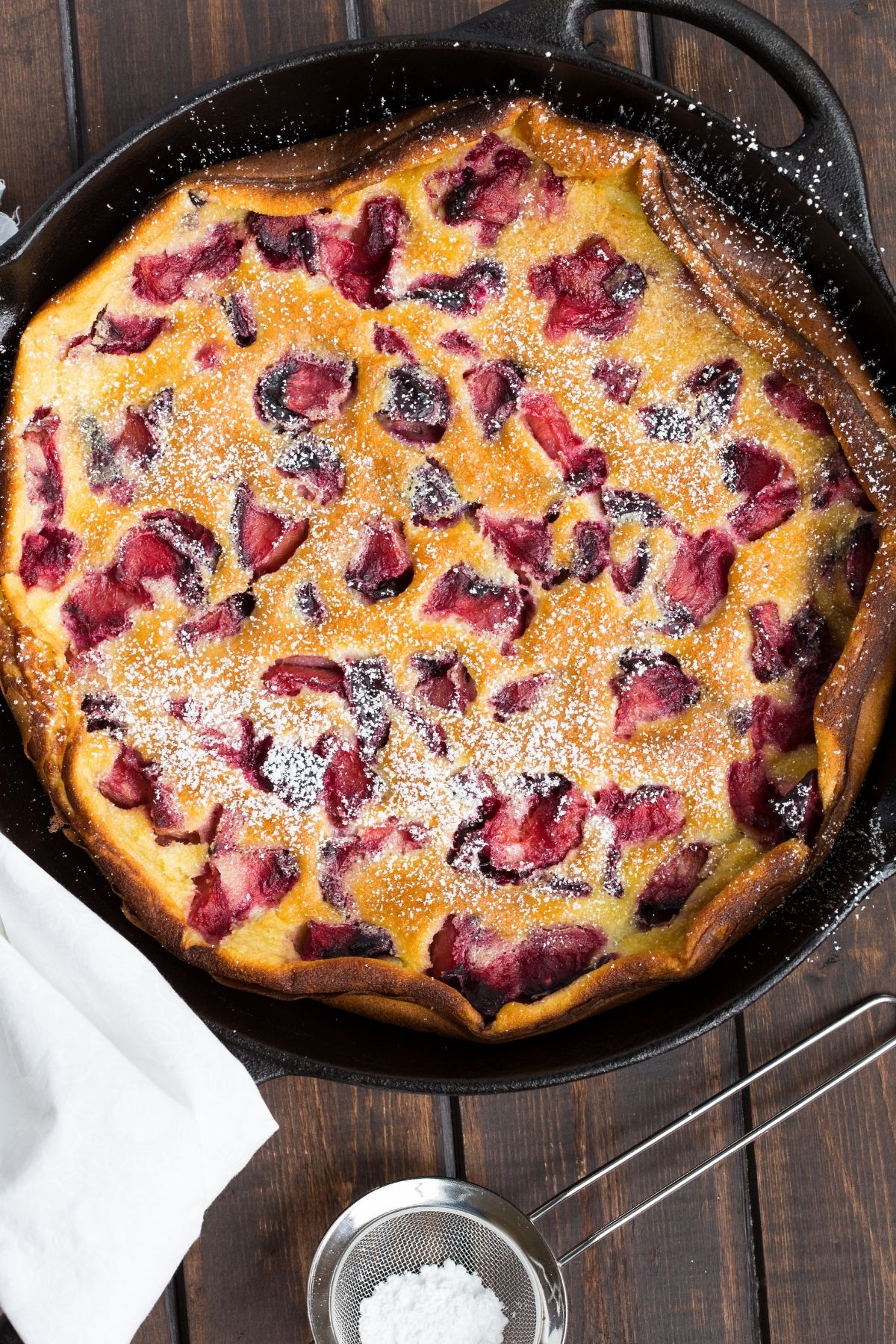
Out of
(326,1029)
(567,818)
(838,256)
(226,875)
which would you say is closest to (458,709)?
(567,818)

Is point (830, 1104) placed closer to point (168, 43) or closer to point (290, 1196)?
point (290, 1196)

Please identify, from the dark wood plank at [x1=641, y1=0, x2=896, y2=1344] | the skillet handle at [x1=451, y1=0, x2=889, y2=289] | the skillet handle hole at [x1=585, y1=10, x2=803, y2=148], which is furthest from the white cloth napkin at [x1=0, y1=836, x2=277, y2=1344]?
the skillet handle hole at [x1=585, y1=10, x2=803, y2=148]

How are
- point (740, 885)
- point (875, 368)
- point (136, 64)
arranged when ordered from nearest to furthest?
point (740, 885) < point (875, 368) < point (136, 64)

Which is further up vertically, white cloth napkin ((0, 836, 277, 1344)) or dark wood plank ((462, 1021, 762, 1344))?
white cloth napkin ((0, 836, 277, 1344))

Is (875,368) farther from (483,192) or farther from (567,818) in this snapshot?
(567,818)

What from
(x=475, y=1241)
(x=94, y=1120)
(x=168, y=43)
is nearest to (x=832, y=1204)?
(x=475, y=1241)

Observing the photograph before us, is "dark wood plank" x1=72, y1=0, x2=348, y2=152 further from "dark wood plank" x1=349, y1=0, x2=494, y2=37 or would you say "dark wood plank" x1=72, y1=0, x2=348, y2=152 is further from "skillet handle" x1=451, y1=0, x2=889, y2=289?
"skillet handle" x1=451, y1=0, x2=889, y2=289
